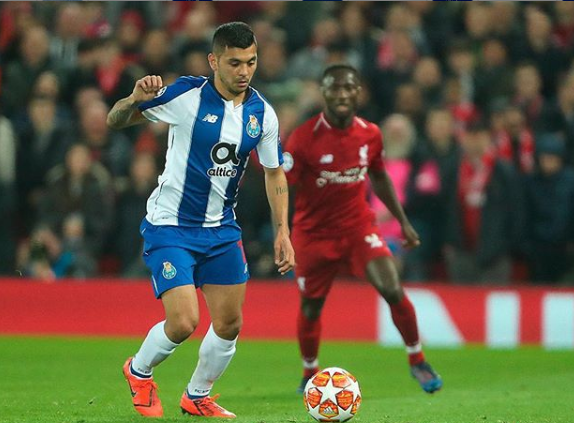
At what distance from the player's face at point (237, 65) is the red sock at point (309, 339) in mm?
3084

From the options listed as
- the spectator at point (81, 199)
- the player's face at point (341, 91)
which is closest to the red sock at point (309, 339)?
the player's face at point (341, 91)

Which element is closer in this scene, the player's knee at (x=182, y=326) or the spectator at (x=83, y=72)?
the player's knee at (x=182, y=326)

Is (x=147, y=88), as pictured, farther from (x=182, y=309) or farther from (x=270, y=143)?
(x=182, y=309)

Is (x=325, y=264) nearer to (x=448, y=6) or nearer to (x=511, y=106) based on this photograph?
(x=511, y=106)

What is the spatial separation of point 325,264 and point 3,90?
23.4 feet

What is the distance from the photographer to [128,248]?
1412 cm

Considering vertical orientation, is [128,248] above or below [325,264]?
below

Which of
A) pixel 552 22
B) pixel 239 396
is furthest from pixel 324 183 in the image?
pixel 552 22

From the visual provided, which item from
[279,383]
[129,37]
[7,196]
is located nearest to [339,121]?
[279,383]

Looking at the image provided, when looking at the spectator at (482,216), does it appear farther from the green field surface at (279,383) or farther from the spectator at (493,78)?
the spectator at (493,78)

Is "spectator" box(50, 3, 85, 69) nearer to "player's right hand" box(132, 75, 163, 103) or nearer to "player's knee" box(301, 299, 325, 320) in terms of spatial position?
"player's knee" box(301, 299, 325, 320)

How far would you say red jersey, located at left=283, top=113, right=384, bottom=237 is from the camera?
930cm

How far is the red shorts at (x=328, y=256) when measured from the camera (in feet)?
30.8

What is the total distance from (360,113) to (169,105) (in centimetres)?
770
